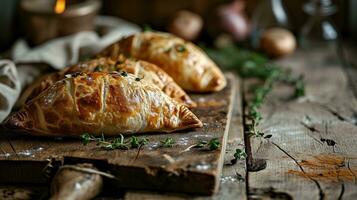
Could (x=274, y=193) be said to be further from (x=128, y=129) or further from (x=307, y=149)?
(x=128, y=129)

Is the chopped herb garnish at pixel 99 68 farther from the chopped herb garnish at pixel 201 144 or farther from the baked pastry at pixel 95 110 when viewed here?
the chopped herb garnish at pixel 201 144

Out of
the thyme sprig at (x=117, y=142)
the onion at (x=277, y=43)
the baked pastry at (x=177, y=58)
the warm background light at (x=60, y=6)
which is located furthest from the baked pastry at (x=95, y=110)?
the onion at (x=277, y=43)

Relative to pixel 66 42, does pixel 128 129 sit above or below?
below

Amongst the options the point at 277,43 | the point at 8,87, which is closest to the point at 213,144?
the point at 8,87

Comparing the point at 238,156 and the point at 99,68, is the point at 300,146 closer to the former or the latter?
the point at 238,156

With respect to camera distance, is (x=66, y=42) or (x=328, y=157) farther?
(x=66, y=42)

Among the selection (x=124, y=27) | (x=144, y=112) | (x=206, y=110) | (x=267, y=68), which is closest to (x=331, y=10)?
(x=267, y=68)
